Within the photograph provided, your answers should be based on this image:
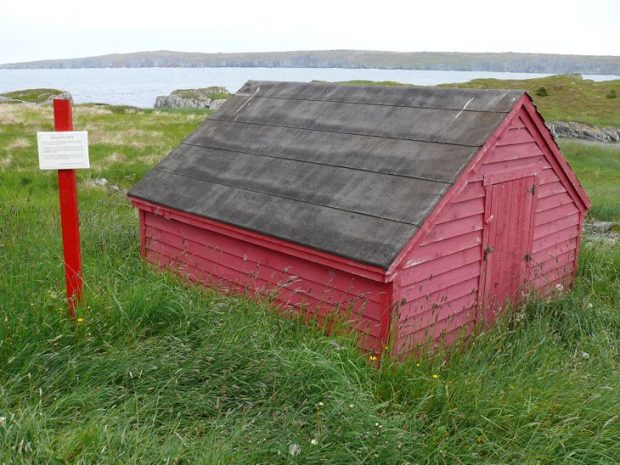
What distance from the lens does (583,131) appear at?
1550 inches

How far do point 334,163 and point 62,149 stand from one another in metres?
3.09

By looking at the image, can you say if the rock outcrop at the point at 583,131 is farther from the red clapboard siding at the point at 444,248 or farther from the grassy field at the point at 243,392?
the grassy field at the point at 243,392

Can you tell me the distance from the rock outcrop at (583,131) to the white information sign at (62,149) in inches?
1461

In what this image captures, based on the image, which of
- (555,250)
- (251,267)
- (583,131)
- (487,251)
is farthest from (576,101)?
(251,267)

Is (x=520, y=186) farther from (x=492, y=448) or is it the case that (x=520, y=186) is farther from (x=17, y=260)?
(x=17, y=260)

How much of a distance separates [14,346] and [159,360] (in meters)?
1.02

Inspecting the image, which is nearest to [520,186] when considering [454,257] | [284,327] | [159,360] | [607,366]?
[454,257]

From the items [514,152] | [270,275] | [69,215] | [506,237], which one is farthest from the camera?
[506,237]

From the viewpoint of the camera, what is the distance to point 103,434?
151 inches

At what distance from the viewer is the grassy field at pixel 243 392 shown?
158 inches

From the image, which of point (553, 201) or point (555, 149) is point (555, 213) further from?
point (555, 149)

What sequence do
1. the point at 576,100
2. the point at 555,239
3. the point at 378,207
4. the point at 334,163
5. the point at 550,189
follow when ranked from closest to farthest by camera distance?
the point at 378,207 → the point at 334,163 → the point at 550,189 → the point at 555,239 → the point at 576,100

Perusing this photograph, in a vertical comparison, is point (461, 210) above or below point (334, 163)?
below

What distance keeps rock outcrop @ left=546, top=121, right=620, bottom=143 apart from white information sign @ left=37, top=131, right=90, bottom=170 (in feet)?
122
